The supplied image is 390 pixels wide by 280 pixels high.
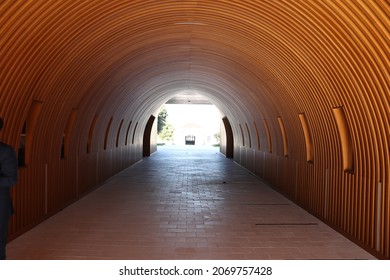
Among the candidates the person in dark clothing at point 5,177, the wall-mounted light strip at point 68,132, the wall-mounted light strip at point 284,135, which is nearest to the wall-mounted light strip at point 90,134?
the wall-mounted light strip at point 68,132

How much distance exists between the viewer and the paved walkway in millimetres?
6195

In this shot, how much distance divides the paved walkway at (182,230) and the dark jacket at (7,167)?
1.73 metres

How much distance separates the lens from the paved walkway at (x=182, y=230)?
6195 mm

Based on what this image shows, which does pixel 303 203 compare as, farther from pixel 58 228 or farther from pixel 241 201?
pixel 58 228

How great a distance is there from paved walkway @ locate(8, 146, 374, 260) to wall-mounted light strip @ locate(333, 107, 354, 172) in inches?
53.1

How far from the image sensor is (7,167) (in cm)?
471

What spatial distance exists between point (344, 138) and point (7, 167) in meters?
5.88

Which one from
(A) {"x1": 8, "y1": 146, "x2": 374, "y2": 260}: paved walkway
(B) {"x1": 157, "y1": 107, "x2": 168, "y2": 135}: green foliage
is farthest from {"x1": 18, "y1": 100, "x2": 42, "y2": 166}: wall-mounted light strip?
(B) {"x1": 157, "y1": 107, "x2": 168, "y2": 135}: green foliage

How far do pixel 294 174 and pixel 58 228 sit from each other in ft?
20.6

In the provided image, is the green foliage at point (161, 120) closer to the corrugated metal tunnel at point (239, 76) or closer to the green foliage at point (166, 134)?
the green foliage at point (166, 134)

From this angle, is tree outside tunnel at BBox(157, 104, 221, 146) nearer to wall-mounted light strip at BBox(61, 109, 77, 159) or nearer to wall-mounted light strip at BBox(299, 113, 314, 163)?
wall-mounted light strip at BBox(61, 109, 77, 159)
